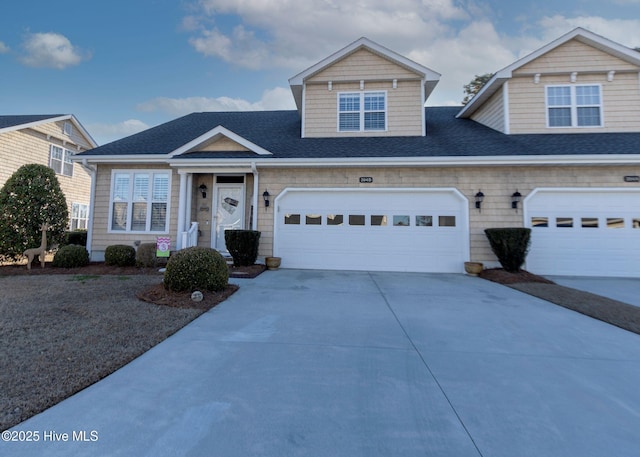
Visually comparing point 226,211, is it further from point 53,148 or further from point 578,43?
point 578,43

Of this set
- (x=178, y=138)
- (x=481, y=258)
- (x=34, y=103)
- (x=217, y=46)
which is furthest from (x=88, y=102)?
(x=481, y=258)

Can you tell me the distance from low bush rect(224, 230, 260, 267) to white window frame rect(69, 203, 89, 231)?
465 inches

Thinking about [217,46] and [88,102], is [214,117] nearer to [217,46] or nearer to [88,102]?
[217,46]

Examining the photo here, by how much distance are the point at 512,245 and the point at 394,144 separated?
436 centimetres

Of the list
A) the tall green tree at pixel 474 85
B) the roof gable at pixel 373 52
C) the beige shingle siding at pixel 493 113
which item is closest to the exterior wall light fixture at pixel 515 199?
the beige shingle siding at pixel 493 113

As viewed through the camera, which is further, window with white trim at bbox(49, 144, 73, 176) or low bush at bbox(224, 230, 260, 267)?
window with white trim at bbox(49, 144, 73, 176)

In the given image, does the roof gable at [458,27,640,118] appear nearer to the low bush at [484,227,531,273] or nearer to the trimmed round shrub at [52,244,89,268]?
the low bush at [484,227,531,273]

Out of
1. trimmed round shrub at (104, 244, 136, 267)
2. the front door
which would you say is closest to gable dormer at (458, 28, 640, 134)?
the front door

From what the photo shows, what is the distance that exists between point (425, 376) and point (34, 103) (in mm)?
27187

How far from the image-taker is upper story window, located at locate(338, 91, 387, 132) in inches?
380

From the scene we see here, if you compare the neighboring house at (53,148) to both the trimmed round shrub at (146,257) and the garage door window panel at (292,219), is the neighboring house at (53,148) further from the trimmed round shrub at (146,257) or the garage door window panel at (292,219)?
the garage door window panel at (292,219)

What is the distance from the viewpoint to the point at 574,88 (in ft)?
29.7

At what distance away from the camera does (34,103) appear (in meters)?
18.6

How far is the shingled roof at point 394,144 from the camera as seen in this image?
804 cm
